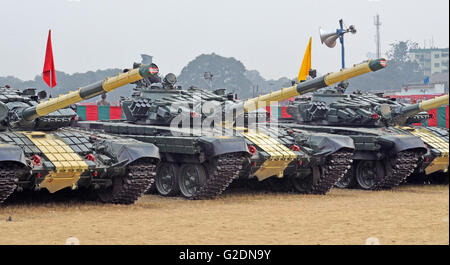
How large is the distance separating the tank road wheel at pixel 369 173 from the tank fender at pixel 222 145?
592 cm

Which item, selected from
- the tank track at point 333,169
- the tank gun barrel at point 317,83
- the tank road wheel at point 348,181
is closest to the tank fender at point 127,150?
the tank gun barrel at point 317,83

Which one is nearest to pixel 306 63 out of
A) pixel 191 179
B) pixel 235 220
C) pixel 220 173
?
pixel 191 179

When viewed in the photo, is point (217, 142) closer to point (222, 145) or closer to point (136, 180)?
point (222, 145)

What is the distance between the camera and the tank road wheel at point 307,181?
69.4 ft

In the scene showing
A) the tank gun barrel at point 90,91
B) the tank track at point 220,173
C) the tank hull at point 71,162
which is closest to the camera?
the tank gun barrel at point 90,91

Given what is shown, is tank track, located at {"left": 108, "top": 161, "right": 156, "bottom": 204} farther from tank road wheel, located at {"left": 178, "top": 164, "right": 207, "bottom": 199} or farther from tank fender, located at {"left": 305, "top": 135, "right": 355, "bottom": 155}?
tank fender, located at {"left": 305, "top": 135, "right": 355, "bottom": 155}

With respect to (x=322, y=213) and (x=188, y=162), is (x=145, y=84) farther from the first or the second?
(x=322, y=213)

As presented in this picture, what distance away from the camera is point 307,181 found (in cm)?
2147

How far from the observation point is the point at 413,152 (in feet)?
72.0

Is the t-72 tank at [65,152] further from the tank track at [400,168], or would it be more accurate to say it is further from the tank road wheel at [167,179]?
the tank track at [400,168]

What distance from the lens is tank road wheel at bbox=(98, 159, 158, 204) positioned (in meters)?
17.1

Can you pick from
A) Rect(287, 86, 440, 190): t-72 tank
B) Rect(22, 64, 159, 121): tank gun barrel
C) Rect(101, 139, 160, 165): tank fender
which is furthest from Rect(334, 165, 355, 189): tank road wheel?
Rect(22, 64, 159, 121): tank gun barrel

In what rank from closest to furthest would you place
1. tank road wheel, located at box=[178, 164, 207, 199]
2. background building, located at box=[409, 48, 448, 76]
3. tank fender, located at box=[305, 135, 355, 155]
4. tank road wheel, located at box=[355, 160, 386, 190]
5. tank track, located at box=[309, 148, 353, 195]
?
background building, located at box=[409, 48, 448, 76]
tank road wheel, located at box=[178, 164, 207, 199]
tank fender, located at box=[305, 135, 355, 155]
tank track, located at box=[309, 148, 353, 195]
tank road wheel, located at box=[355, 160, 386, 190]

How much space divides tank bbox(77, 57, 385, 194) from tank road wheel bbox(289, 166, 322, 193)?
1.0 inches
